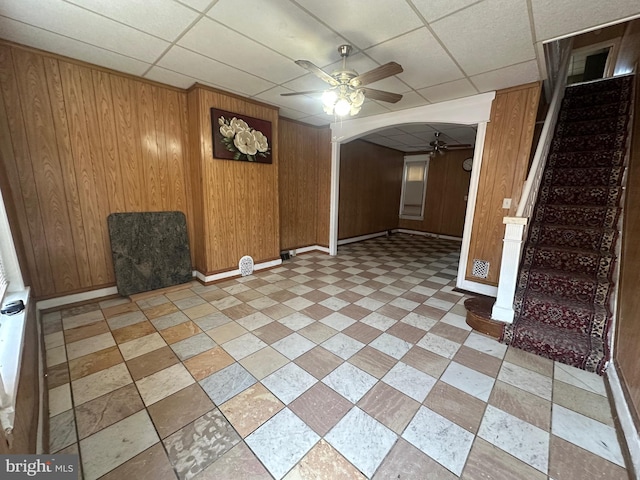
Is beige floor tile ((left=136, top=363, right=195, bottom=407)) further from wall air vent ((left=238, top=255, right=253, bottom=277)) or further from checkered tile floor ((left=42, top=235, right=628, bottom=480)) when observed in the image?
wall air vent ((left=238, top=255, right=253, bottom=277))

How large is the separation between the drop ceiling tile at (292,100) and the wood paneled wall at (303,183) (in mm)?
757

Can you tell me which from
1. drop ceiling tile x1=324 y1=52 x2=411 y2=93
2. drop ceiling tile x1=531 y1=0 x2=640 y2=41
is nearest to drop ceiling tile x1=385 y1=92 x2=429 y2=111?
drop ceiling tile x1=324 y1=52 x2=411 y2=93

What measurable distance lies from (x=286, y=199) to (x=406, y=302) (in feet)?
9.93

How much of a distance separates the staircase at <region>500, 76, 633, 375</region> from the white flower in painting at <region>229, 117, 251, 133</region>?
4.03 metres

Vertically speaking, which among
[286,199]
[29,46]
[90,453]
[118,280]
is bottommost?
[90,453]

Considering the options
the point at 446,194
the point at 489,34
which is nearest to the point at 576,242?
the point at 489,34

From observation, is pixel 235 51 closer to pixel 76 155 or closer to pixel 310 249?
pixel 76 155

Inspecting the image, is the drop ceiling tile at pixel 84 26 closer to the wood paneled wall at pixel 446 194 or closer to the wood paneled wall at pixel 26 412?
the wood paneled wall at pixel 26 412

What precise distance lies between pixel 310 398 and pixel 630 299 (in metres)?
2.53

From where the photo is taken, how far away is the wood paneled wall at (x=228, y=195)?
11.2ft

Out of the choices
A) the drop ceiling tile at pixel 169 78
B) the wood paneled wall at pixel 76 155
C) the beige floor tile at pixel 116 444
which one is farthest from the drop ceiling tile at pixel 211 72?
the beige floor tile at pixel 116 444

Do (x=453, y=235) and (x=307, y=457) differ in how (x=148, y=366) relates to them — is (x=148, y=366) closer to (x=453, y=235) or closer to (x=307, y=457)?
(x=307, y=457)

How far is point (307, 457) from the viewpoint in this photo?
52.9 inches

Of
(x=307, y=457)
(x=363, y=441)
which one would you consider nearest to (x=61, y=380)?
(x=307, y=457)
